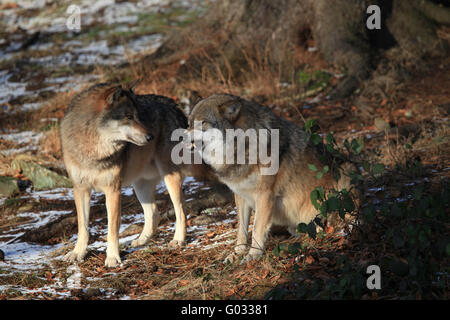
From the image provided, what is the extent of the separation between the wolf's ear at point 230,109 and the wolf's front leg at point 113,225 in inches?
69.0

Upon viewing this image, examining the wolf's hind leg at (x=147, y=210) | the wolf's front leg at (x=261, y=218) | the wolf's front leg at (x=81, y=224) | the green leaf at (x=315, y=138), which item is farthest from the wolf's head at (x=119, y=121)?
the green leaf at (x=315, y=138)

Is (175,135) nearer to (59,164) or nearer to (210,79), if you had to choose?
(59,164)

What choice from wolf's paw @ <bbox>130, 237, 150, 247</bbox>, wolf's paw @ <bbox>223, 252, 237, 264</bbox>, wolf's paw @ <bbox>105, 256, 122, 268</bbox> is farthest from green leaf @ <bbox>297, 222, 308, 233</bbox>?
wolf's paw @ <bbox>130, 237, 150, 247</bbox>

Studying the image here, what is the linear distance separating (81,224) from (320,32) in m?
7.07

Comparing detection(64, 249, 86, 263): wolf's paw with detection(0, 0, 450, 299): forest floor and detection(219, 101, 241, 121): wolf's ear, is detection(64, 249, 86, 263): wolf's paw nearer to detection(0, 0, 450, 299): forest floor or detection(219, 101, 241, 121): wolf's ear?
detection(0, 0, 450, 299): forest floor

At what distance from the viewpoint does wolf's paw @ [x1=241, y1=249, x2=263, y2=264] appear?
463 centimetres

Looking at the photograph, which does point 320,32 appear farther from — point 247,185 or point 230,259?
point 230,259

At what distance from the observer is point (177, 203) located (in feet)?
19.9

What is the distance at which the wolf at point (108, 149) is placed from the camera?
5250mm

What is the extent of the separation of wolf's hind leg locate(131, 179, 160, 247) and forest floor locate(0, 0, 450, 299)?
0.61ft

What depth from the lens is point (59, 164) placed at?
852 cm

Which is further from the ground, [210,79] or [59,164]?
[210,79]
